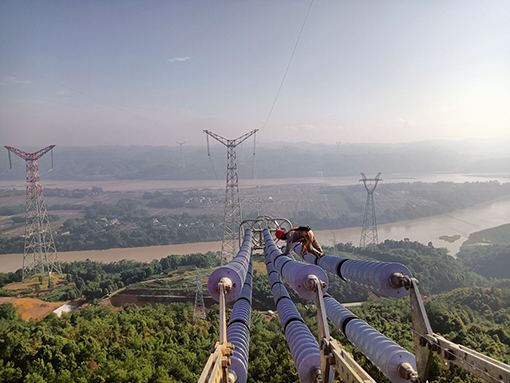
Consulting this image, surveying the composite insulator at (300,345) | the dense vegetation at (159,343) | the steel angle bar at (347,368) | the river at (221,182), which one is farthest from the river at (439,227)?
the steel angle bar at (347,368)

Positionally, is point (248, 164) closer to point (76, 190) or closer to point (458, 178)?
point (76, 190)

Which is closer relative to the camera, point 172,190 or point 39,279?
point 39,279

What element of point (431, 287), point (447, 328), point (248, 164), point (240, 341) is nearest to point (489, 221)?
point (431, 287)

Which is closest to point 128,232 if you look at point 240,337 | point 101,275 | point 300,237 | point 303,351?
point 101,275

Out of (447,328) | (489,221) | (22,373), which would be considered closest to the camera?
(22,373)

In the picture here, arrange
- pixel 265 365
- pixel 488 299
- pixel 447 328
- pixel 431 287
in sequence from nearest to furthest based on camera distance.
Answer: pixel 265 365 < pixel 447 328 < pixel 488 299 < pixel 431 287

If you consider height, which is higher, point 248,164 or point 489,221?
point 248,164

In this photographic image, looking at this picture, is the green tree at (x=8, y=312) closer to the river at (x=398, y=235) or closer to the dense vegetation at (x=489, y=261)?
the river at (x=398, y=235)
